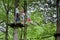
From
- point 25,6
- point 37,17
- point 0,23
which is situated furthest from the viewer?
point 0,23

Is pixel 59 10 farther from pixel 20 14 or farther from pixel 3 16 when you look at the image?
pixel 3 16

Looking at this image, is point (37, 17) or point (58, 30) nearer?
point (58, 30)

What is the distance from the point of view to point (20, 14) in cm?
1053

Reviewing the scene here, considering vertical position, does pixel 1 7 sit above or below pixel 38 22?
above

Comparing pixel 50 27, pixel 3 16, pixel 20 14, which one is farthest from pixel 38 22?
pixel 20 14

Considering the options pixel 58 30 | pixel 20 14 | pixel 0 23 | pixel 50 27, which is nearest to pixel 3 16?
pixel 0 23

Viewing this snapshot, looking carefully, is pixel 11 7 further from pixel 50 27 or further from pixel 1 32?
pixel 1 32

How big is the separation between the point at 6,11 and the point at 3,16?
0.49 metres

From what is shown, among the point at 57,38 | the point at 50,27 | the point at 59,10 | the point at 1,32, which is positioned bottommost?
the point at 1,32

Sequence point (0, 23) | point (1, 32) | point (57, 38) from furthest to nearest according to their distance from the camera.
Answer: point (1, 32) < point (0, 23) < point (57, 38)

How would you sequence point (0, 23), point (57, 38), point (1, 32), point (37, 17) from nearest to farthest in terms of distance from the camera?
point (57, 38)
point (37, 17)
point (0, 23)
point (1, 32)

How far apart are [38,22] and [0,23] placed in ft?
12.4

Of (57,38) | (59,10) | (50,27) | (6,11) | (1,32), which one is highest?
(59,10)

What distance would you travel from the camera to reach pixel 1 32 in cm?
2056
